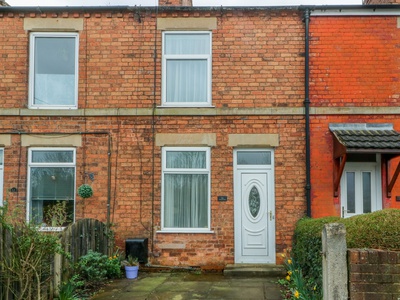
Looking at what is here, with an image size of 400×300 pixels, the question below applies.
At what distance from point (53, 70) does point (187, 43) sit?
3076 millimetres

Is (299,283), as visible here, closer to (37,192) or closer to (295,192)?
(295,192)

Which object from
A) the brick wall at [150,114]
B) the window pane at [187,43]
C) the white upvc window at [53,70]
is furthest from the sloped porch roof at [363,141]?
the white upvc window at [53,70]

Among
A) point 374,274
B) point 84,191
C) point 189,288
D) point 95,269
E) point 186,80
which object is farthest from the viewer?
point 186,80

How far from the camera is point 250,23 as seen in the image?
9.91 meters

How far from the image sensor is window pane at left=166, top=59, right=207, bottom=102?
32.7 ft

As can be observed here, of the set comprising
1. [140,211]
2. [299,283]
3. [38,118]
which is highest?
[38,118]

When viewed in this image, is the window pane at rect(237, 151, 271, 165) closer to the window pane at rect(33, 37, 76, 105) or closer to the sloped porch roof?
the sloped porch roof

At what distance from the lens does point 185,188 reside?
981 cm

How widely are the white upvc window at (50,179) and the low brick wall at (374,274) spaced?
6.82 meters

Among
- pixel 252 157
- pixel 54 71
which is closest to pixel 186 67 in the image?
pixel 252 157

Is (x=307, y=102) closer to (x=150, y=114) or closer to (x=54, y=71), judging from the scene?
(x=150, y=114)

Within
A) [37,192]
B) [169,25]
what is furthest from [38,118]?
[169,25]

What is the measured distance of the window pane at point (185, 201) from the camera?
972 centimetres

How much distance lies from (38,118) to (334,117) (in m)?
6.42
